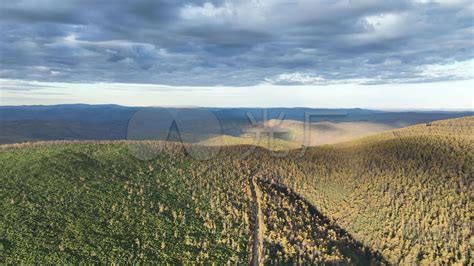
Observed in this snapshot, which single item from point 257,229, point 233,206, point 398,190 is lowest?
point 257,229

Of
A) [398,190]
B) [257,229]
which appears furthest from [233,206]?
[398,190]

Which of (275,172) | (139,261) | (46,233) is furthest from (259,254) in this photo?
(275,172)

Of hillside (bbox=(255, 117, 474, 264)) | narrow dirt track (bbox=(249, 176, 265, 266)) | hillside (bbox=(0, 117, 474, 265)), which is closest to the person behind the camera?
hillside (bbox=(0, 117, 474, 265))

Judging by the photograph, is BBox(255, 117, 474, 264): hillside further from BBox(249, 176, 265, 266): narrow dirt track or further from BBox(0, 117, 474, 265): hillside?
BBox(249, 176, 265, 266): narrow dirt track

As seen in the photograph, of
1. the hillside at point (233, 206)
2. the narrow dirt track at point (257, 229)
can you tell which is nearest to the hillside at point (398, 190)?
the hillside at point (233, 206)

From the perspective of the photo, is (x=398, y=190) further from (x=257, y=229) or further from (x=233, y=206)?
(x=233, y=206)

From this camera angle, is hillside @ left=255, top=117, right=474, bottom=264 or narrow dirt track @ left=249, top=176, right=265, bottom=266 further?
hillside @ left=255, top=117, right=474, bottom=264

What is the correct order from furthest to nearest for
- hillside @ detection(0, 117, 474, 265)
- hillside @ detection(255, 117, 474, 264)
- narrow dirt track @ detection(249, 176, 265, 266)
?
hillside @ detection(255, 117, 474, 264) → narrow dirt track @ detection(249, 176, 265, 266) → hillside @ detection(0, 117, 474, 265)

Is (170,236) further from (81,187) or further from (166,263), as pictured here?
(81,187)

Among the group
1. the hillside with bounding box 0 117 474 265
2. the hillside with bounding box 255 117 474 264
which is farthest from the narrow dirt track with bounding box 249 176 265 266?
the hillside with bounding box 255 117 474 264
